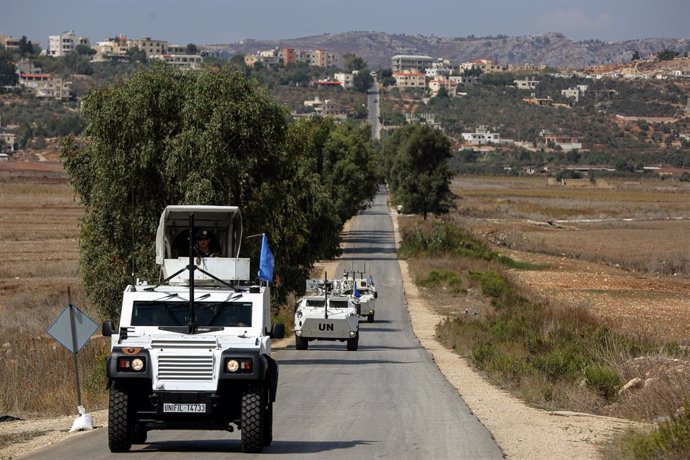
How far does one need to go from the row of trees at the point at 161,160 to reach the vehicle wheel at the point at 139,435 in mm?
15186

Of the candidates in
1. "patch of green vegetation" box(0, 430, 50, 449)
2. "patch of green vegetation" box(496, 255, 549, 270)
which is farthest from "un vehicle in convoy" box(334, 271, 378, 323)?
"patch of green vegetation" box(0, 430, 50, 449)

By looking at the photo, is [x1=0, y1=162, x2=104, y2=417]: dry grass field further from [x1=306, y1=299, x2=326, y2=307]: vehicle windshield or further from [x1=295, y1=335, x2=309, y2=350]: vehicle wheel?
[x1=306, y1=299, x2=326, y2=307]: vehicle windshield

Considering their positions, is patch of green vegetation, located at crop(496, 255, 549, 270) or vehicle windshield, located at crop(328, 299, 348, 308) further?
patch of green vegetation, located at crop(496, 255, 549, 270)

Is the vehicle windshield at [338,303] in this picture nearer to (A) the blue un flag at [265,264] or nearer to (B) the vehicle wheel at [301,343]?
(B) the vehicle wheel at [301,343]

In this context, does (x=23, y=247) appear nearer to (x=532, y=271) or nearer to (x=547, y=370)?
(x=532, y=271)

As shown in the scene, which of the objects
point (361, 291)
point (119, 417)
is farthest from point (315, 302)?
point (119, 417)

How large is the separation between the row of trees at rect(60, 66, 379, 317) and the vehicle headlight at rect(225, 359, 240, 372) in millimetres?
16311

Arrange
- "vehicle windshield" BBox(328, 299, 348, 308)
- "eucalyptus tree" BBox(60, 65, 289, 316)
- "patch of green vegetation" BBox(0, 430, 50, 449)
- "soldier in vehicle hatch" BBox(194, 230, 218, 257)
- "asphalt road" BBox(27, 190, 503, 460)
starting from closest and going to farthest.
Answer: "asphalt road" BBox(27, 190, 503, 460)
"patch of green vegetation" BBox(0, 430, 50, 449)
"soldier in vehicle hatch" BBox(194, 230, 218, 257)
"eucalyptus tree" BBox(60, 65, 289, 316)
"vehicle windshield" BBox(328, 299, 348, 308)

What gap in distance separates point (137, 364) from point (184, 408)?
0.78 m

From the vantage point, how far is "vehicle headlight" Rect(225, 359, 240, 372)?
15445 mm

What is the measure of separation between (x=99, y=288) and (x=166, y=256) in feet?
38.0

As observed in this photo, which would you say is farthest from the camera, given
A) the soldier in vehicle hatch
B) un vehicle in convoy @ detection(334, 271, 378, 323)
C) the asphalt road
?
un vehicle in convoy @ detection(334, 271, 378, 323)

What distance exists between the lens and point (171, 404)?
50.3 ft

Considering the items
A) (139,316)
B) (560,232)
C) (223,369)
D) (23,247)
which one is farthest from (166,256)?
(560,232)
